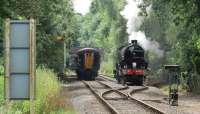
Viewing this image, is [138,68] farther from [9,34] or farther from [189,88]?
[9,34]

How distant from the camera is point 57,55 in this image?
4416 cm

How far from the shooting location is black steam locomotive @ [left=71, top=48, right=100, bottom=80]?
54.1 meters

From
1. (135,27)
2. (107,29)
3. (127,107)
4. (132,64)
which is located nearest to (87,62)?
(135,27)

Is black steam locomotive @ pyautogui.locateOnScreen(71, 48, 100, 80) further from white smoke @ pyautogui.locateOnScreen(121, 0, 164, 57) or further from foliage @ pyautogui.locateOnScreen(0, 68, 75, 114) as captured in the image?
foliage @ pyautogui.locateOnScreen(0, 68, 75, 114)

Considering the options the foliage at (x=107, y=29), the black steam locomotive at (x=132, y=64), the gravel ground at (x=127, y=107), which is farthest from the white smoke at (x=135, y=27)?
the gravel ground at (x=127, y=107)

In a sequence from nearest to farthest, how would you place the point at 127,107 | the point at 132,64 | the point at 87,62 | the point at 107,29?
the point at 127,107 < the point at 132,64 < the point at 87,62 < the point at 107,29

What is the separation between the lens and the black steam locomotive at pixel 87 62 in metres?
54.1

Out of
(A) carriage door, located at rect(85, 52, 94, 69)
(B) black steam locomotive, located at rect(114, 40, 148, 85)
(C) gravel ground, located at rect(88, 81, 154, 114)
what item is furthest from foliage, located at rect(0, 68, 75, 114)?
(A) carriage door, located at rect(85, 52, 94, 69)

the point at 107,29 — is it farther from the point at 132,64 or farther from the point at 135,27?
the point at 132,64

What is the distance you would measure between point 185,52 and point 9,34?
24680mm

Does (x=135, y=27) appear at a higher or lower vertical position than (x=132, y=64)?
higher

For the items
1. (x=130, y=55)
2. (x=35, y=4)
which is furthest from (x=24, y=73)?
(x=130, y=55)

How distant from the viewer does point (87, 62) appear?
54094 millimetres

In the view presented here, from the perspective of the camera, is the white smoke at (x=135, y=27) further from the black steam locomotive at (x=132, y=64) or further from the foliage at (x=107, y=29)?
the foliage at (x=107, y=29)
